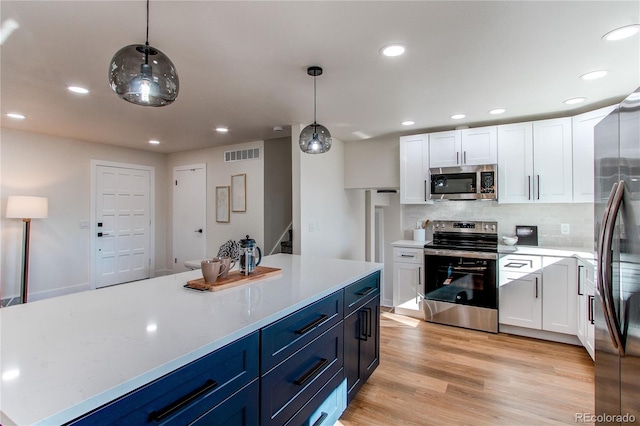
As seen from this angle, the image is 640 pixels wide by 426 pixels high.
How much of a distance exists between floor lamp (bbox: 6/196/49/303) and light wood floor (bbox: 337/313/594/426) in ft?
14.6

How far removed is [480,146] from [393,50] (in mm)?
2194

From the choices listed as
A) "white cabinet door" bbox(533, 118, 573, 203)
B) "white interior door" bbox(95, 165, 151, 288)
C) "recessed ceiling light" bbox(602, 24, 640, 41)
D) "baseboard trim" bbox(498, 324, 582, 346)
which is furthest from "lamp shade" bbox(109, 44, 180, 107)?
"white interior door" bbox(95, 165, 151, 288)

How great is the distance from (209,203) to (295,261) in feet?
11.3

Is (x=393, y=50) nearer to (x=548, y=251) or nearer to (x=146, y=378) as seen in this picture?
(x=146, y=378)

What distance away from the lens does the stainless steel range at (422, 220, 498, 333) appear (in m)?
3.51

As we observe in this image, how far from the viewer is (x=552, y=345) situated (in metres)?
3.23

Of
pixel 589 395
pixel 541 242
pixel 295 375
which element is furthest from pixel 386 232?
pixel 295 375

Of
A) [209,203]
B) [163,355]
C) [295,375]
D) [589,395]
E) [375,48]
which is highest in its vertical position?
[375,48]

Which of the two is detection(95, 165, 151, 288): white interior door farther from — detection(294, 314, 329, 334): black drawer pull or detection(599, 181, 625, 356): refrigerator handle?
detection(599, 181, 625, 356): refrigerator handle

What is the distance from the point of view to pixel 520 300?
3391 millimetres

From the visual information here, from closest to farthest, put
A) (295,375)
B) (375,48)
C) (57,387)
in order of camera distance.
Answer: (57,387) → (295,375) → (375,48)

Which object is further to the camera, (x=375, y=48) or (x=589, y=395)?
(x=589, y=395)

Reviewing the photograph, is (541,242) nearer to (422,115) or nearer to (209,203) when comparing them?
(422,115)

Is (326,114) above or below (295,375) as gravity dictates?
above
